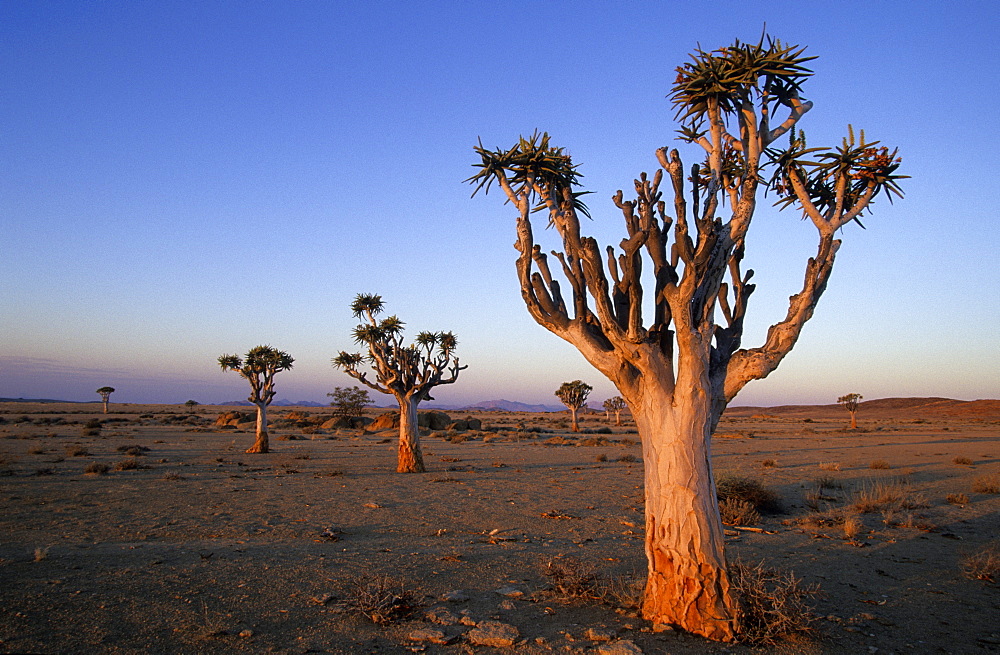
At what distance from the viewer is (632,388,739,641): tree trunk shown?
18.7ft

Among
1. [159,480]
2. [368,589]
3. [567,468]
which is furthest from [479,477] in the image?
[368,589]

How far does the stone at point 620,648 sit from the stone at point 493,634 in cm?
88

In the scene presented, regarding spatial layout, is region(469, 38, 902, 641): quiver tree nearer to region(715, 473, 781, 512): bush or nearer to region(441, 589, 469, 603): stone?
region(441, 589, 469, 603): stone

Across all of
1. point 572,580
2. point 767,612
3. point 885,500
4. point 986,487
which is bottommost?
point 986,487

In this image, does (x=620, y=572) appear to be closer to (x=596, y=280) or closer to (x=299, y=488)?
(x=596, y=280)

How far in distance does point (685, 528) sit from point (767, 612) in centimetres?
108

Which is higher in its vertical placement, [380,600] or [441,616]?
[380,600]

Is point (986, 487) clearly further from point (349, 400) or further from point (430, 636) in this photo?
point (349, 400)

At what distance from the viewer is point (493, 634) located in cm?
573

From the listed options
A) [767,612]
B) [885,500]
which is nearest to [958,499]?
[885,500]

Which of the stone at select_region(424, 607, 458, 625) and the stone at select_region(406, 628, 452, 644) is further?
the stone at select_region(424, 607, 458, 625)

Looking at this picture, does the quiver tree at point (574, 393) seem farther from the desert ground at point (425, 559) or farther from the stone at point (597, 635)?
the stone at point (597, 635)

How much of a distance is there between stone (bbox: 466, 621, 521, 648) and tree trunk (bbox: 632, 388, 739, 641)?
60.2 inches

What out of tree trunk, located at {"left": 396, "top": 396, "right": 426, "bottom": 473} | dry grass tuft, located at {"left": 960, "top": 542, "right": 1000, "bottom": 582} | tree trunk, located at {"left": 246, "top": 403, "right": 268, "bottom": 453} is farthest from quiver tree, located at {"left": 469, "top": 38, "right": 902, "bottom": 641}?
tree trunk, located at {"left": 246, "top": 403, "right": 268, "bottom": 453}
